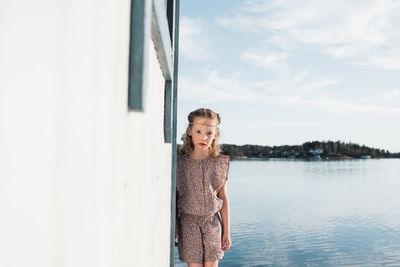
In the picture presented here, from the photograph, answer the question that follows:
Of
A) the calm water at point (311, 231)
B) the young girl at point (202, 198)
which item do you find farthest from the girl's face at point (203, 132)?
the calm water at point (311, 231)

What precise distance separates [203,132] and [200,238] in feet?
2.32

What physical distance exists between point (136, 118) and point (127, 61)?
18 cm

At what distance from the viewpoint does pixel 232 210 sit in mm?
12477

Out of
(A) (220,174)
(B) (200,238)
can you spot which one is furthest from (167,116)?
(B) (200,238)

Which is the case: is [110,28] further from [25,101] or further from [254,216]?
[254,216]

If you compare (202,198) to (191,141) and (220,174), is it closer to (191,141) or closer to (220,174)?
(220,174)

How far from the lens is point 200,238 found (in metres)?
2.70

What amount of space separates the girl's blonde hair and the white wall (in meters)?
2.05

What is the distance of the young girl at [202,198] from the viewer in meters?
2.70

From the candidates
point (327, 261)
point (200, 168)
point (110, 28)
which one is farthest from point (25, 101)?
point (327, 261)

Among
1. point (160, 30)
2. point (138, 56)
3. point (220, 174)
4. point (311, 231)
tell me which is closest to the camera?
point (138, 56)

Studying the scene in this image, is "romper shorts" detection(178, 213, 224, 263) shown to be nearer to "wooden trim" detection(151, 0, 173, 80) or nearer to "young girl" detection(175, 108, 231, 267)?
"young girl" detection(175, 108, 231, 267)

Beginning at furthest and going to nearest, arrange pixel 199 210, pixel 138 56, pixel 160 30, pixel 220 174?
1. pixel 220 174
2. pixel 199 210
3. pixel 160 30
4. pixel 138 56

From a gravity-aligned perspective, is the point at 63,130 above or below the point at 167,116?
below
